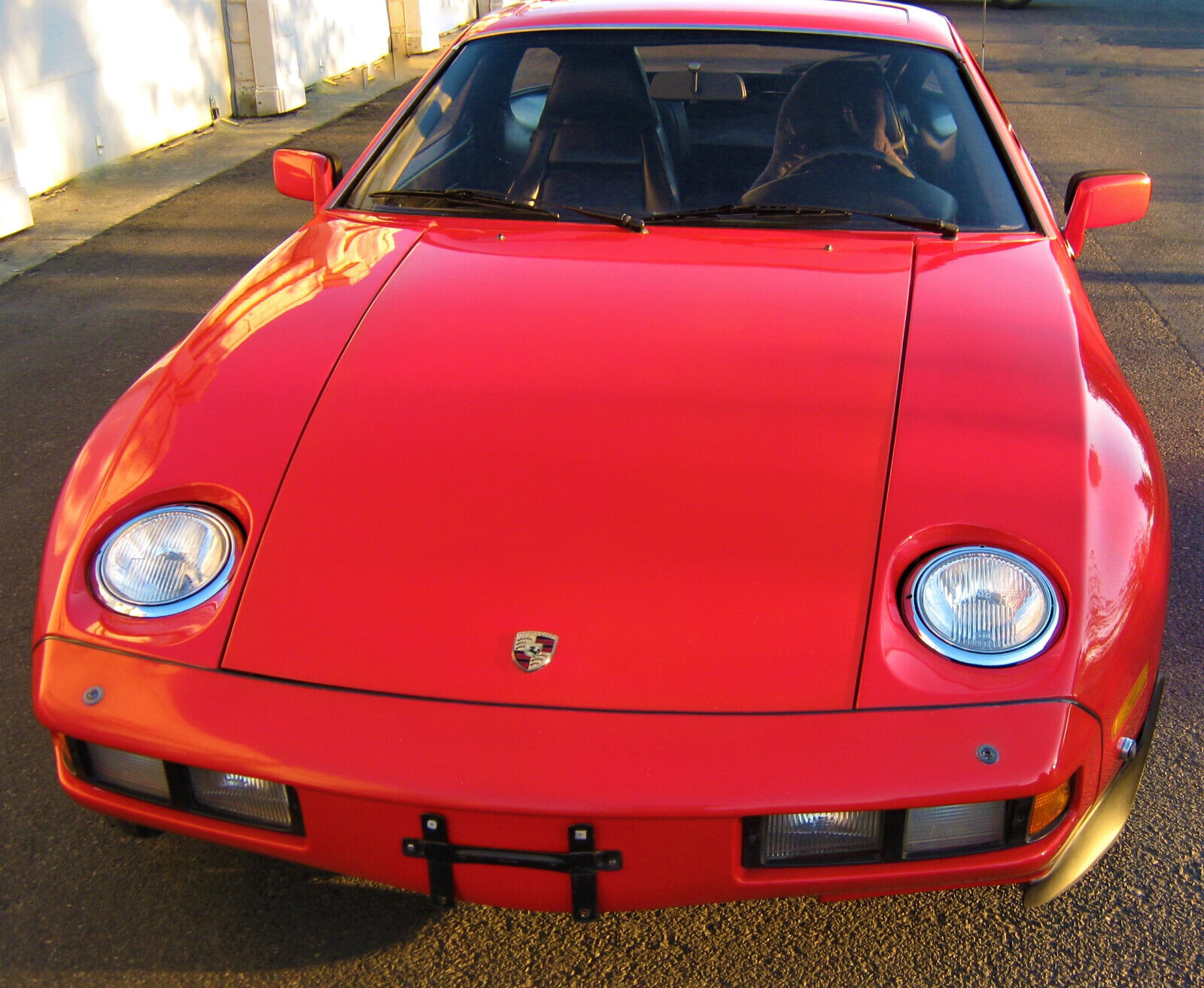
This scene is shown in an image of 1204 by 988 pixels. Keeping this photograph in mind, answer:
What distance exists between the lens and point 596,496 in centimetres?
180

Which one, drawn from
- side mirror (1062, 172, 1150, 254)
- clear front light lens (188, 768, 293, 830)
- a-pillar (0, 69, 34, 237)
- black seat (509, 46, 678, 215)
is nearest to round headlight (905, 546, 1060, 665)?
clear front light lens (188, 768, 293, 830)

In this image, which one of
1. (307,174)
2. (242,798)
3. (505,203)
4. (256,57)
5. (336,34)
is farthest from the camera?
(336,34)

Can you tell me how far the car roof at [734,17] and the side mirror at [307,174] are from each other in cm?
56

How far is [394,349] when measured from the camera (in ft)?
7.00

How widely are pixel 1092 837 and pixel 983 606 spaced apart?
389 millimetres

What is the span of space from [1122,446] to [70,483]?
1841mm

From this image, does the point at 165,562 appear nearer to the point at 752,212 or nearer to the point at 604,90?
the point at 752,212

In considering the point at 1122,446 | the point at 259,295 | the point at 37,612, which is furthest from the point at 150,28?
the point at 1122,446

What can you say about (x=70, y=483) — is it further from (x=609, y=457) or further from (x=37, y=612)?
(x=609, y=457)

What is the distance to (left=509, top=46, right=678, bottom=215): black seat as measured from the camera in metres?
2.70

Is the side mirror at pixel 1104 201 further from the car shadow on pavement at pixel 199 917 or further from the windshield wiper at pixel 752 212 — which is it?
the car shadow on pavement at pixel 199 917

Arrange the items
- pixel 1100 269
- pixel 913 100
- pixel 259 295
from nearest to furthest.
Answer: pixel 259 295 → pixel 913 100 → pixel 1100 269

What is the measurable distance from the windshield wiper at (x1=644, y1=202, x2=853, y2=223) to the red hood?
26 cm

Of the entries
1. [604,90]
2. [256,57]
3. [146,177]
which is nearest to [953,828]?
[604,90]
